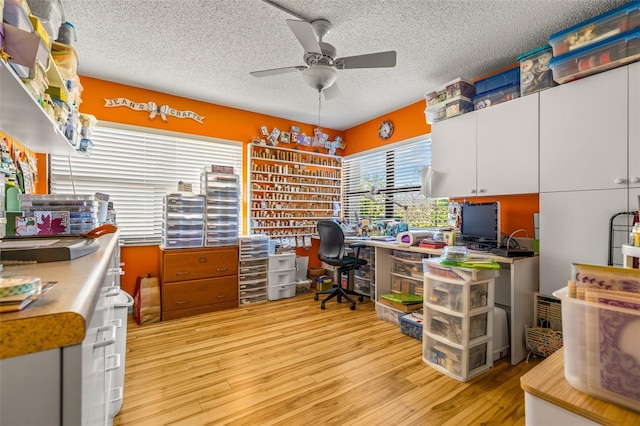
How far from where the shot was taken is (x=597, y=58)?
6.68 feet

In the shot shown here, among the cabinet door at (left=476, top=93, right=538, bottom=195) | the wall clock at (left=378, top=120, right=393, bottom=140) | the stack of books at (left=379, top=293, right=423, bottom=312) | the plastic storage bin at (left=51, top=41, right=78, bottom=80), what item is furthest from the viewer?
the wall clock at (left=378, top=120, right=393, bottom=140)

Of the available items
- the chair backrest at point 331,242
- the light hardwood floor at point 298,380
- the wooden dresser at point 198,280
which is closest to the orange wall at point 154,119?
the wooden dresser at point 198,280

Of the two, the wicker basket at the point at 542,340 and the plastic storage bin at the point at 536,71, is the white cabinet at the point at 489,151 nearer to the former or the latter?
the plastic storage bin at the point at 536,71

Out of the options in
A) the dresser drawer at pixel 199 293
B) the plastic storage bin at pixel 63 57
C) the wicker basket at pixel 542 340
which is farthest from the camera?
the dresser drawer at pixel 199 293

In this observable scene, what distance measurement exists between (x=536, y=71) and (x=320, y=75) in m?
1.78

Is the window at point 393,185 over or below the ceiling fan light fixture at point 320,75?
below

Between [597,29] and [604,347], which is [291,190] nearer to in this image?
[597,29]

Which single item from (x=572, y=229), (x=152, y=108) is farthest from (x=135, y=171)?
(x=572, y=229)

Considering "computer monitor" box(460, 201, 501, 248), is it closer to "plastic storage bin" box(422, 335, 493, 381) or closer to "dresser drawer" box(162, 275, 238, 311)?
"plastic storage bin" box(422, 335, 493, 381)

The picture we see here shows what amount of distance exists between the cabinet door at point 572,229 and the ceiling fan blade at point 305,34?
210 centimetres

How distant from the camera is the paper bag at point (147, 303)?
304 cm

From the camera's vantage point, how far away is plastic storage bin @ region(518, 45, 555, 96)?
233 cm

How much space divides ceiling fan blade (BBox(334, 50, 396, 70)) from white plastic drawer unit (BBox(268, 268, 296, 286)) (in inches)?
102

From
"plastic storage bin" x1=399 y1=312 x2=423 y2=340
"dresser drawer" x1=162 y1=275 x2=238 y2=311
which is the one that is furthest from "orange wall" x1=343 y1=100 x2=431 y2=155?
"dresser drawer" x1=162 y1=275 x2=238 y2=311
